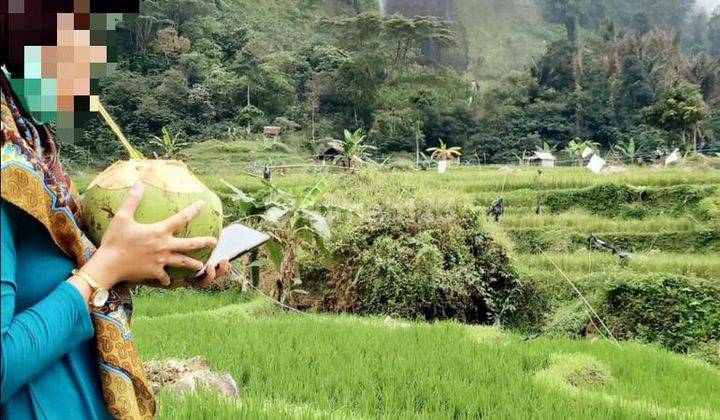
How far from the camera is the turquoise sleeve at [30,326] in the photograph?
0.82 m

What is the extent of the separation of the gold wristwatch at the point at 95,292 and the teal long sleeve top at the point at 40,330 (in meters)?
0.02

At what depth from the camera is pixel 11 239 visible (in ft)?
2.79


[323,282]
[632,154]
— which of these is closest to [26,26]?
[323,282]

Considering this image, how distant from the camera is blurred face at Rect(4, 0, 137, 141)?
93 cm

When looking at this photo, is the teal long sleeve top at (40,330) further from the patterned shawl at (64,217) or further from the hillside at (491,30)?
the hillside at (491,30)

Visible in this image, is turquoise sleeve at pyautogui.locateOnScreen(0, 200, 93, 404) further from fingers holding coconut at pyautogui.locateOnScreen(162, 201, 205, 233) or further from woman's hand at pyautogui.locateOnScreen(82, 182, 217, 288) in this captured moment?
fingers holding coconut at pyautogui.locateOnScreen(162, 201, 205, 233)

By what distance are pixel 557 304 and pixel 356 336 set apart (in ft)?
12.9

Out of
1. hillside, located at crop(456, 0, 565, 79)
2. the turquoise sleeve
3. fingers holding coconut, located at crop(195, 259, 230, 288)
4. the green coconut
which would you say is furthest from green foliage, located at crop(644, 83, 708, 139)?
hillside, located at crop(456, 0, 565, 79)

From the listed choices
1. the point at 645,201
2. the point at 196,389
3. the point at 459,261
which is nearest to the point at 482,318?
the point at 459,261

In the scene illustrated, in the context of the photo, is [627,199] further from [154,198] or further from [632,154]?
[154,198]

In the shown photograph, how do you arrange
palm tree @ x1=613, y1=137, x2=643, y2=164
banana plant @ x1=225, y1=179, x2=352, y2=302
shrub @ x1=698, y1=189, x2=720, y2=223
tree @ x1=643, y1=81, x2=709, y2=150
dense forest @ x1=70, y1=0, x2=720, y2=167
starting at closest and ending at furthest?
banana plant @ x1=225, y1=179, x2=352, y2=302 → shrub @ x1=698, y1=189, x2=720, y2=223 → tree @ x1=643, y1=81, x2=709, y2=150 → palm tree @ x1=613, y1=137, x2=643, y2=164 → dense forest @ x1=70, y1=0, x2=720, y2=167

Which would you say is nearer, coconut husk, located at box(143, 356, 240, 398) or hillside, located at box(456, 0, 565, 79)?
coconut husk, located at box(143, 356, 240, 398)

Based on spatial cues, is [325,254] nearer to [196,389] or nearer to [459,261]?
[459,261]

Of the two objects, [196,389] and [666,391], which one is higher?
[196,389]
